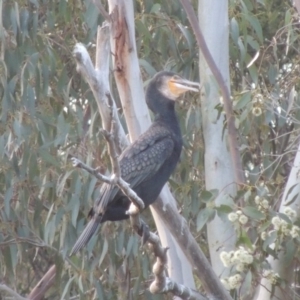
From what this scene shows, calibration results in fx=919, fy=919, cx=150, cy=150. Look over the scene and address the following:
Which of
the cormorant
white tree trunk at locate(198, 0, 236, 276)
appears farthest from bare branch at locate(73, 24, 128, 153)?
white tree trunk at locate(198, 0, 236, 276)

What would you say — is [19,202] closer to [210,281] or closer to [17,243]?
[17,243]

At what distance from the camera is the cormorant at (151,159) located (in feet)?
9.71

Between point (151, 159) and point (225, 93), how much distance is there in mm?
413

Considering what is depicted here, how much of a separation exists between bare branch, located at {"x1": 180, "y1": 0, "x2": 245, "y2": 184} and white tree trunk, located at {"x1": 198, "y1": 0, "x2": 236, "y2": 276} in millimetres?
77

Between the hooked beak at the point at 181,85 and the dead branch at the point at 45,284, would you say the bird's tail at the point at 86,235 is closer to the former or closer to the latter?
the hooked beak at the point at 181,85

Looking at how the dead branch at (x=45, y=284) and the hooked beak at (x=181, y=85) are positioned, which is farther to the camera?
the dead branch at (x=45, y=284)

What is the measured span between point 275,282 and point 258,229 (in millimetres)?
216

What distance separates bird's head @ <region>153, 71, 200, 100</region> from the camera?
3475mm

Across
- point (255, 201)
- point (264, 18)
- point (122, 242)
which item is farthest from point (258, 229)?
point (264, 18)

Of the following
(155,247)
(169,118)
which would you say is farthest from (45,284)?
(155,247)

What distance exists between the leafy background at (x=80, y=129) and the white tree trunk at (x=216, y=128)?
97 millimetres

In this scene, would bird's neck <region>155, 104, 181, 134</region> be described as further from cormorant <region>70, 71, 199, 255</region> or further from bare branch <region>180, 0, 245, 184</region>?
bare branch <region>180, 0, 245, 184</region>

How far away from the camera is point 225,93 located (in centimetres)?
341

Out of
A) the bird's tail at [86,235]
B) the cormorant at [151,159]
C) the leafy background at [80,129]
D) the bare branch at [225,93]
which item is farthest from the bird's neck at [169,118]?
the bird's tail at [86,235]
